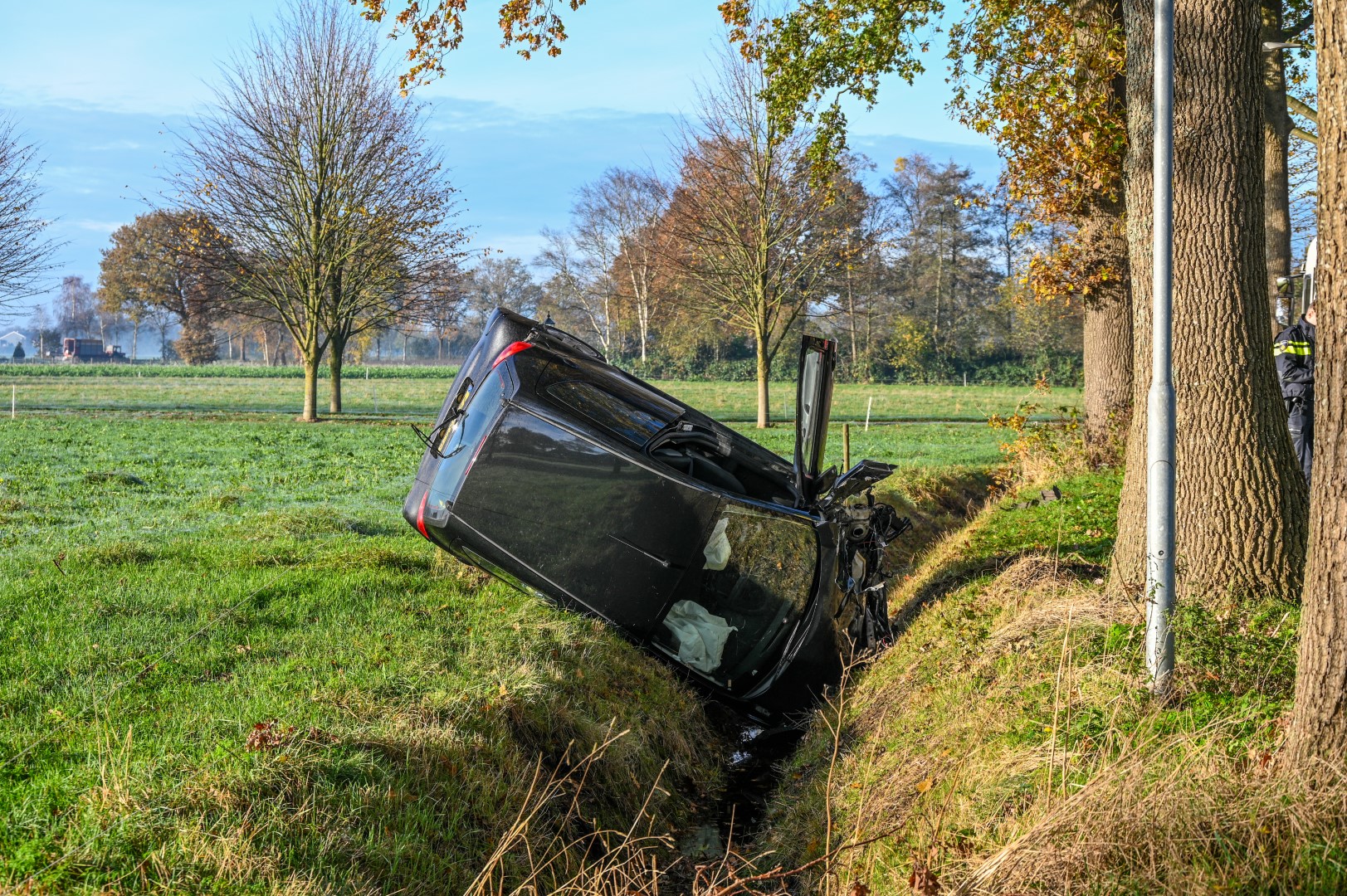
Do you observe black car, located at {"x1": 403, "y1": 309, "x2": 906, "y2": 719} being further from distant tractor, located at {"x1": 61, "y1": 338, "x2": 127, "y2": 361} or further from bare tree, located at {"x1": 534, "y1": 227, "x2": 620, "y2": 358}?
Result: distant tractor, located at {"x1": 61, "y1": 338, "x2": 127, "y2": 361}

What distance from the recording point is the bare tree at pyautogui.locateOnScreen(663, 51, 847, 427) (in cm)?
2866

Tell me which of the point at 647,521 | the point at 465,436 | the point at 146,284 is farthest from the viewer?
the point at 146,284

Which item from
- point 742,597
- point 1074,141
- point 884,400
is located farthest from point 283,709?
point 884,400

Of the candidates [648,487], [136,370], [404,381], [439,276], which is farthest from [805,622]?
[136,370]

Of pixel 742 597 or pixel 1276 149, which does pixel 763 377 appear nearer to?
pixel 1276 149

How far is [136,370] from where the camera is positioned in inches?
2264

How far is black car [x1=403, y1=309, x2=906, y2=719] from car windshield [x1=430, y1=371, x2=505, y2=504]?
0.04 feet

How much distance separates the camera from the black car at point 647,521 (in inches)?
246

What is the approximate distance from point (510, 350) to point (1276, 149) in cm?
1205

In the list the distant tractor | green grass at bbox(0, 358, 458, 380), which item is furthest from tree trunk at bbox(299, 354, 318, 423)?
the distant tractor

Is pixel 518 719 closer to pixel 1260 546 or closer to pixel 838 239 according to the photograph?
pixel 1260 546

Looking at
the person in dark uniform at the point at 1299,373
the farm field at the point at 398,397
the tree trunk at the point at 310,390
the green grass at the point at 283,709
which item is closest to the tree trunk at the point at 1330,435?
the green grass at the point at 283,709

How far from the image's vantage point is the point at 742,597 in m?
6.78

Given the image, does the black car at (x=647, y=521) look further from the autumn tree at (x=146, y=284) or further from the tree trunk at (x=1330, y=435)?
the autumn tree at (x=146, y=284)
